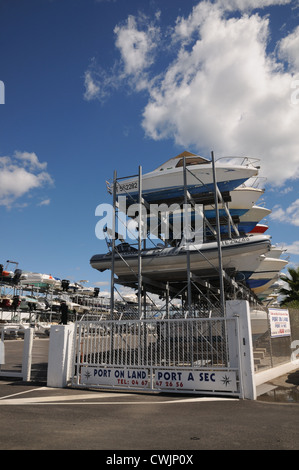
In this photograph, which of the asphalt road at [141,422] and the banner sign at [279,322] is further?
the banner sign at [279,322]

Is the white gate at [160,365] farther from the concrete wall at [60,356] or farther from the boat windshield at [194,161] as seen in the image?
the boat windshield at [194,161]

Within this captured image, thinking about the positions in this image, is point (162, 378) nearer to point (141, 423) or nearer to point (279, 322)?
point (141, 423)

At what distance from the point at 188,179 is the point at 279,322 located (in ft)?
26.6

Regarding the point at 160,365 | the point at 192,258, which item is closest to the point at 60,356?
the point at 160,365

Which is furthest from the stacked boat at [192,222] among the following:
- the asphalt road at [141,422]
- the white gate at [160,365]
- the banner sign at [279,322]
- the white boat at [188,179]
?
the asphalt road at [141,422]

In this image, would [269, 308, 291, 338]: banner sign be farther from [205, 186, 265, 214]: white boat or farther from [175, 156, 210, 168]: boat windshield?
[205, 186, 265, 214]: white boat

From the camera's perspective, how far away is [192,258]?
549 inches

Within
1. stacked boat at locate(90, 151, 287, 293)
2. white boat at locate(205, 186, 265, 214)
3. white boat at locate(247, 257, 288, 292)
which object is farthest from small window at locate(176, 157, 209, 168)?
white boat at locate(247, 257, 288, 292)

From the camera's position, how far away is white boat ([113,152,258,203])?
16.0 m

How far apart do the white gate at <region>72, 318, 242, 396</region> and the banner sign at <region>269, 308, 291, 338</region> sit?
2.26 metres

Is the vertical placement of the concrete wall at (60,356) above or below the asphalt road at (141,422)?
above

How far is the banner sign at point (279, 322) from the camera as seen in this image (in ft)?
30.6
